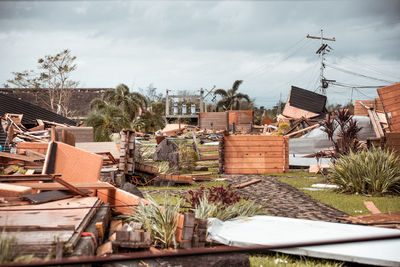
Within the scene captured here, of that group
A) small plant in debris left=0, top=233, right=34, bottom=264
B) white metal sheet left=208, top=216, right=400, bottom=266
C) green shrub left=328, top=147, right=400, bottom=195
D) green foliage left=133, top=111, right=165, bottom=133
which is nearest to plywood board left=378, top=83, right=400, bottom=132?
green shrub left=328, top=147, right=400, bottom=195

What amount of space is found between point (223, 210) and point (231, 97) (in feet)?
174

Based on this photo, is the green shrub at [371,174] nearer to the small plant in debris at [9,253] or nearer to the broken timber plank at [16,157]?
the broken timber plank at [16,157]

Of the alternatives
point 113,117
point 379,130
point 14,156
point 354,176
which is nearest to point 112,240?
point 14,156

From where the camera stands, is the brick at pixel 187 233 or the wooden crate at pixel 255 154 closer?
the brick at pixel 187 233

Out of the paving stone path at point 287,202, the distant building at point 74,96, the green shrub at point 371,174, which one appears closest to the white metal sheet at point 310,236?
the paving stone path at point 287,202

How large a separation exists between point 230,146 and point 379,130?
7559 mm

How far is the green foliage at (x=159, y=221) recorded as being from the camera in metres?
4.29

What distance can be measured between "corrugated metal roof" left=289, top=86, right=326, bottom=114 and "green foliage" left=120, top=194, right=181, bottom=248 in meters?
29.1

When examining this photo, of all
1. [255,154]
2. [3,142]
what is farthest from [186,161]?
[3,142]

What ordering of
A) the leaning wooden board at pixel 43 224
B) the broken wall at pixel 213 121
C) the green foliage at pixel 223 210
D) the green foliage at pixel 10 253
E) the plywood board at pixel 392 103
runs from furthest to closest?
1. the broken wall at pixel 213 121
2. the plywood board at pixel 392 103
3. the green foliage at pixel 223 210
4. the leaning wooden board at pixel 43 224
5. the green foliage at pixel 10 253

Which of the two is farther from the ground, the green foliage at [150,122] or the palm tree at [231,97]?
the palm tree at [231,97]

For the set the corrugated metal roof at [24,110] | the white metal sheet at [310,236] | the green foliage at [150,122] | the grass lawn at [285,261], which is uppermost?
the green foliage at [150,122]

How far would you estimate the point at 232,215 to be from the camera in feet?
18.1

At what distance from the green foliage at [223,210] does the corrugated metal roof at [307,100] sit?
2746 centimetres
